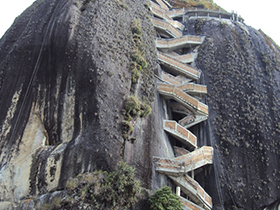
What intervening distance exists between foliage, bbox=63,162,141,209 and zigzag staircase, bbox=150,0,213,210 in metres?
3.75

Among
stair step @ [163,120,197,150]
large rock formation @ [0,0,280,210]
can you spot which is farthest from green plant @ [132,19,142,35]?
stair step @ [163,120,197,150]

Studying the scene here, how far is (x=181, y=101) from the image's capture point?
83.6 ft

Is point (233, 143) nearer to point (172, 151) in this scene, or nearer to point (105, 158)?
point (172, 151)

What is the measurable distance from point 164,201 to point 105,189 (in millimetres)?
3222

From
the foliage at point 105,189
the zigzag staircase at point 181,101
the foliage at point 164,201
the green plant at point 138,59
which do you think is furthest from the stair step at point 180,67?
the foliage at point 105,189

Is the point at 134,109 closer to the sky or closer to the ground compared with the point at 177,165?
closer to the sky

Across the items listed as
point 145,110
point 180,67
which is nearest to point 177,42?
point 180,67

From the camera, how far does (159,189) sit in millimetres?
19250

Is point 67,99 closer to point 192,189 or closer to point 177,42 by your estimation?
point 192,189

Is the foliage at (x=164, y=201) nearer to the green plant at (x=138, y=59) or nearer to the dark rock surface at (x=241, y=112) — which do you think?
the dark rock surface at (x=241, y=112)

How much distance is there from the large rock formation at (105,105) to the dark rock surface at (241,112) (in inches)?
2.8

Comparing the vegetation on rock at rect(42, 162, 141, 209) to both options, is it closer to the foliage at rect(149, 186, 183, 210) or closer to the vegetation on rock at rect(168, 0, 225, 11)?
the foliage at rect(149, 186, 183, 210)

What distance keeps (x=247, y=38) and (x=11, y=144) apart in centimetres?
2093

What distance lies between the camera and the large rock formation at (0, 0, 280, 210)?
1911 centimetres
